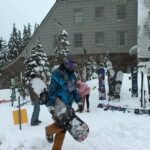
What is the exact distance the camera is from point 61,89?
9094 millimetres

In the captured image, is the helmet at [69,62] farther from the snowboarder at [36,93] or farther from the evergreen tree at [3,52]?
the evergreen tree at [3,52]

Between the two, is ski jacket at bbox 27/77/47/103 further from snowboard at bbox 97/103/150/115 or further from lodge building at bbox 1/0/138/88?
lodge building at bbox 1/0/138/88

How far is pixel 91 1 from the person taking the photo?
39719mm

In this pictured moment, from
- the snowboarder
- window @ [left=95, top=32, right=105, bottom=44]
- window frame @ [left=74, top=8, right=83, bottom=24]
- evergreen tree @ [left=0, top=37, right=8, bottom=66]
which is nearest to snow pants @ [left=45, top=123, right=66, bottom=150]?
the snowboarder

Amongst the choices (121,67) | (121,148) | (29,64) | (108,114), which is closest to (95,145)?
(121,148)

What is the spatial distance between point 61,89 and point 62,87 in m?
0.05

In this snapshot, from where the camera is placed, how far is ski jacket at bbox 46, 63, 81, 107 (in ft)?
29.4

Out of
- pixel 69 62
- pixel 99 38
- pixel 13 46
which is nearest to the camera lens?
pixel 69 62

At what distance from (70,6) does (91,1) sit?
190 centimetres

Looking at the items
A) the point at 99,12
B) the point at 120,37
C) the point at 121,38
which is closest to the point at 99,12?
the point at 99,12

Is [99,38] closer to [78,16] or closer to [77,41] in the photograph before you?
[77,41]

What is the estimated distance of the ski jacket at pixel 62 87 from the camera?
8969mm

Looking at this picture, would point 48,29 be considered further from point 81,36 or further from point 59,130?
point 59,130

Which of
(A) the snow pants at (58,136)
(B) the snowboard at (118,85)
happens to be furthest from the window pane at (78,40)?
(A) the snow pants at (58,136)
